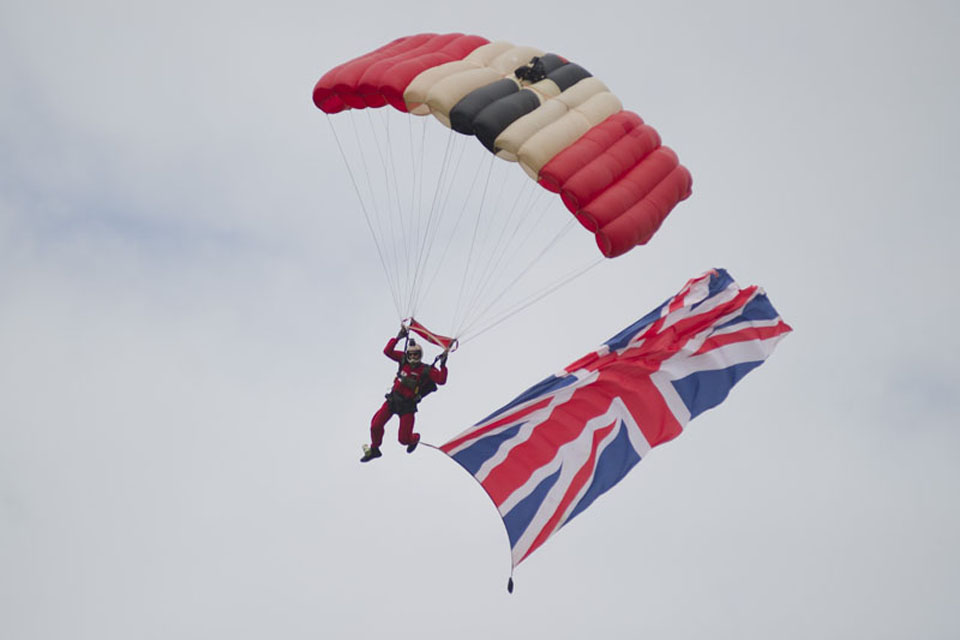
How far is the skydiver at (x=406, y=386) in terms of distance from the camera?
16922mm

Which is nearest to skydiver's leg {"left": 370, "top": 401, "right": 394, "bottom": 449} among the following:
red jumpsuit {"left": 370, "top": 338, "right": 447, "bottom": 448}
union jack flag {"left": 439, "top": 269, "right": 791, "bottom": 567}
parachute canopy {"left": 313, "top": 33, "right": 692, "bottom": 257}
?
red jumpsuit {"left": 370, "top": 338, "right": 447, "bottom": 448}

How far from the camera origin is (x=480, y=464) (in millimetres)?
16766

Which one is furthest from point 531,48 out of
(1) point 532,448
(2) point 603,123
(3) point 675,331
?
(1) point 532,448

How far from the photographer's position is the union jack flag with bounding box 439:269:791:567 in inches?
659

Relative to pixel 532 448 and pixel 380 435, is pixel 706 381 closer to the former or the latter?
pixel 532 448

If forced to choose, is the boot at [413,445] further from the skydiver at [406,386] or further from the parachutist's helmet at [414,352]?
the parachutist's helmet at [414,352]

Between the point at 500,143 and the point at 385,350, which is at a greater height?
the point at 500,143

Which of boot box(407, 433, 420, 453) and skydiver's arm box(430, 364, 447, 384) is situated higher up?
skydiver's arm box(430, 364, 447, 384)

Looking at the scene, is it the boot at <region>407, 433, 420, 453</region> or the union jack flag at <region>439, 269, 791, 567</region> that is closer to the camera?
the union jack flag at <region>439, 269, 791, 567</region>

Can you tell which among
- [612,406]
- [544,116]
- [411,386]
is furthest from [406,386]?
[544,116]

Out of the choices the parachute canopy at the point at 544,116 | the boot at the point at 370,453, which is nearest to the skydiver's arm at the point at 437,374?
the boot at the point at 370,453

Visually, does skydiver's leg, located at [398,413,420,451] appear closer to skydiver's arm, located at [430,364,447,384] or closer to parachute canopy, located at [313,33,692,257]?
skydiver's arm, located at [430,364,447,384]

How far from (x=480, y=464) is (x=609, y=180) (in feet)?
13.3

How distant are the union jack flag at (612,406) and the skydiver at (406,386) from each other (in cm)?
80
